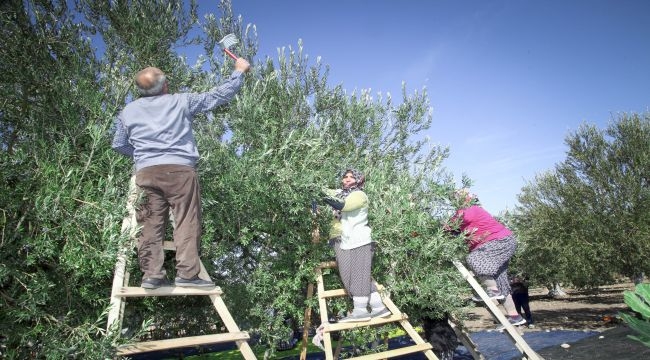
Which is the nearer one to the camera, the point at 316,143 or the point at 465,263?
the point at 316,143

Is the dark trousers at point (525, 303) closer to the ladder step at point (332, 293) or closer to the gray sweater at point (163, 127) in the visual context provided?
the ladder step at point (332, 293)

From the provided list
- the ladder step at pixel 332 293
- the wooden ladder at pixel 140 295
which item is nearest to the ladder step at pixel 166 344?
the wooden ladder at pixel 140 295

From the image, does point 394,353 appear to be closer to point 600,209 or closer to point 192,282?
point 192,282

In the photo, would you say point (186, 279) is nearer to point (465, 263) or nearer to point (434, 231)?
point (434, 231)

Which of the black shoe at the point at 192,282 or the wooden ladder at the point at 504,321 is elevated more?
the black shoe at the point at 192,282

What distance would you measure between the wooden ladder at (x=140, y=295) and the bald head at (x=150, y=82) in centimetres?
93

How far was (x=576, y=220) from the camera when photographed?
17328 millimetres

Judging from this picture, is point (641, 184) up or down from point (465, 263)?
up

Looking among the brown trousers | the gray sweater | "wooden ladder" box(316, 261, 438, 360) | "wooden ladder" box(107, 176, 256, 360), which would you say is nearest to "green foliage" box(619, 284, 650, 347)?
"wooden ladder" box(107, 176, 256, 360)

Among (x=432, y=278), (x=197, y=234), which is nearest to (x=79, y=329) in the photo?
(x=197, y=234)

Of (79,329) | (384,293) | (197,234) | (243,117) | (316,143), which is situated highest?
(243,117)

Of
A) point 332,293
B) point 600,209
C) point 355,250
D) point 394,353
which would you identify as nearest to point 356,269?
point 355,250

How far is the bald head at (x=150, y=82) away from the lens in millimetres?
3969

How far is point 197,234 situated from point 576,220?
1829 centimetres
